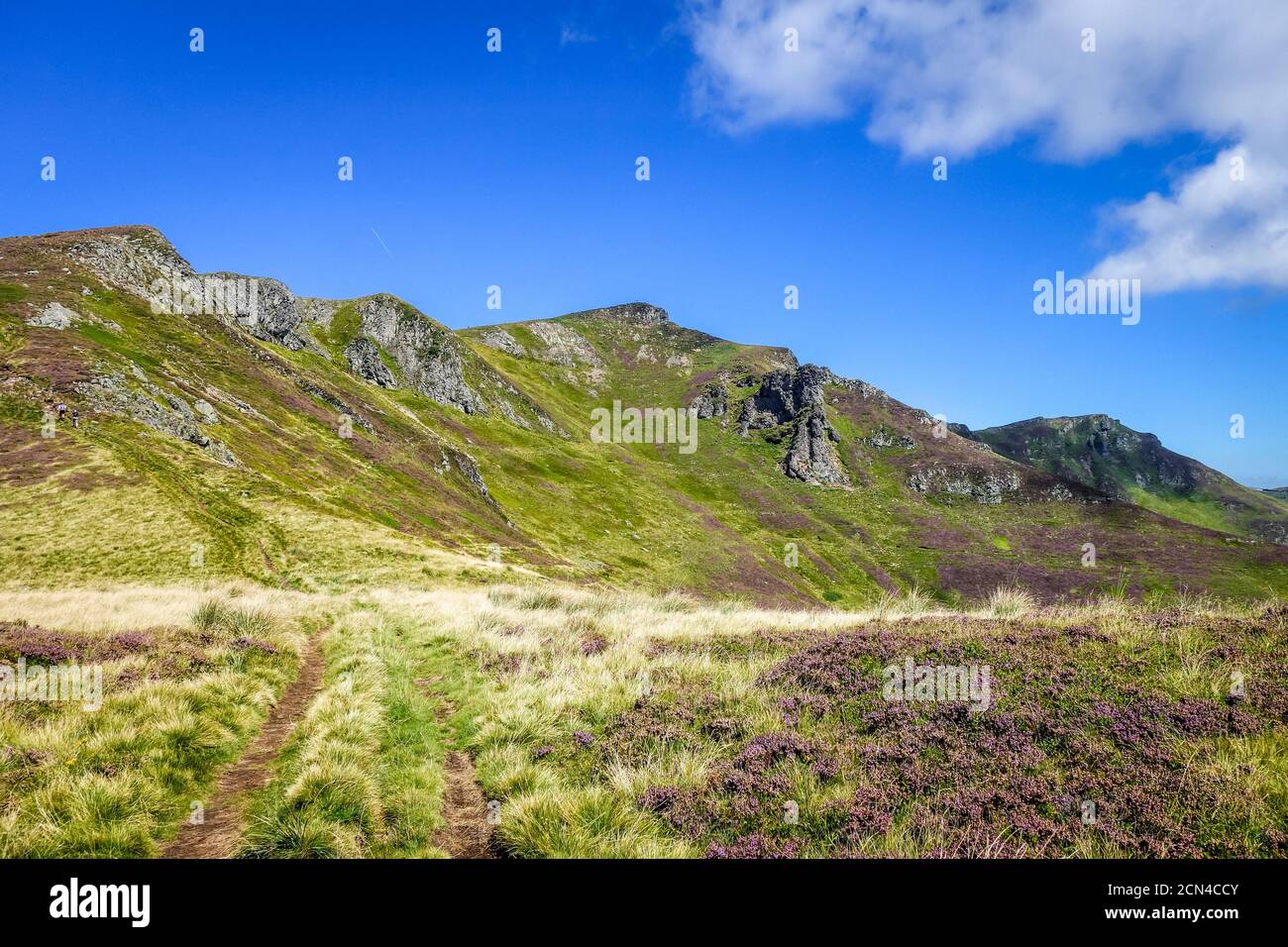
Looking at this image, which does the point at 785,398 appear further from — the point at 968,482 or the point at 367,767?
the point at 367,767

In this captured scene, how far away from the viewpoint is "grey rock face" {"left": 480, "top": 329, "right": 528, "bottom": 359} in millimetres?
185375

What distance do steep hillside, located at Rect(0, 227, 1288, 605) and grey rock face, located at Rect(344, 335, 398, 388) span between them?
0.45 meters

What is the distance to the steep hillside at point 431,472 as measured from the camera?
4169 cm

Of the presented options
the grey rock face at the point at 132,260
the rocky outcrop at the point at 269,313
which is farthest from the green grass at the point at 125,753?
the rocky outcrop at the point at 269,313

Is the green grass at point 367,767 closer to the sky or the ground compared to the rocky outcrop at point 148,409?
closer to the ground

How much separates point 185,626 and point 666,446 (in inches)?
5336

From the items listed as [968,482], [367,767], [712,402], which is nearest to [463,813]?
[367,767]

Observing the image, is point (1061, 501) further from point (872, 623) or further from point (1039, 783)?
point (1039, 783)

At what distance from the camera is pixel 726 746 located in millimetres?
8430

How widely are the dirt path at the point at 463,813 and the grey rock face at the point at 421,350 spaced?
12224 cm

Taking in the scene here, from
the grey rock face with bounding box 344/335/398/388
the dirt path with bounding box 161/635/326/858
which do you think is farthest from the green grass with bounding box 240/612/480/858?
the grey rock face with bounding box 344/335/398/388

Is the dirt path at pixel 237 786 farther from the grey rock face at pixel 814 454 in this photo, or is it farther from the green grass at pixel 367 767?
the grey rock face at pixel 814 454

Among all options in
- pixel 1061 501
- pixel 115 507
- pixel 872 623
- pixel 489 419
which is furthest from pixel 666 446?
pixel 872 623
